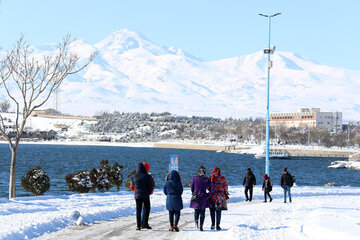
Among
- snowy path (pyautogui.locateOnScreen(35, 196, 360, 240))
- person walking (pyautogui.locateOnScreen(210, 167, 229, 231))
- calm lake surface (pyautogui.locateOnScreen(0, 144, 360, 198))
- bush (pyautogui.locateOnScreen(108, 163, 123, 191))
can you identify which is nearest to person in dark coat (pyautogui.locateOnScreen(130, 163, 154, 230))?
snowy path (pyautogui.locateOnScreen(35, 196, 360, 240))

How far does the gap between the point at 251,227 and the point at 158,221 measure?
378 cm

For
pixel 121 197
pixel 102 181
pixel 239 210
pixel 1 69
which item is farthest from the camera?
pixel 102 181

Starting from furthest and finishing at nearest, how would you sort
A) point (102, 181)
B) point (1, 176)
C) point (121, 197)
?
1. point (1, 176)
2. point (102, 181)
3. point (121, 197)

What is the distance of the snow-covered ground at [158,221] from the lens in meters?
16.9

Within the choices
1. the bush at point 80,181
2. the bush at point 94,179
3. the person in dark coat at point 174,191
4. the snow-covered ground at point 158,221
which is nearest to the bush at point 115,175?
the bush at point 94,179

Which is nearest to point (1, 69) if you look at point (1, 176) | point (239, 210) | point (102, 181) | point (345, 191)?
point (102, 181)

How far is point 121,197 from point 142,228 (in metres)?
11.1

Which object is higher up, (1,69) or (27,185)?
(1,69)

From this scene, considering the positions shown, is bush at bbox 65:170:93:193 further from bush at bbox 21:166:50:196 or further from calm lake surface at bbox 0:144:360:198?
calm lake surface at bbox 0:144:360:198

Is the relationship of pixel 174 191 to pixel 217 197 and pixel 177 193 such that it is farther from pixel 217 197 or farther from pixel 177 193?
pixel 217 197

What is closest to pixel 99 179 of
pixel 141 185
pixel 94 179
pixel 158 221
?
pixel 94 179

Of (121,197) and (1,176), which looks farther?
(1,176)

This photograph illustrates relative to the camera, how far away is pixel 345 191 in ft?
131

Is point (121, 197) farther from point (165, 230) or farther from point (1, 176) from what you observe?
point (1, 176)
